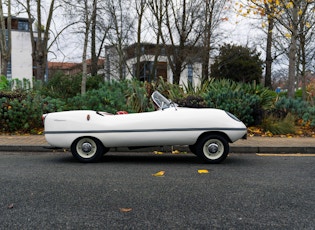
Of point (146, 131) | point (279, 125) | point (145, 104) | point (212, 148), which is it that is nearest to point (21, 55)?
point (145, 104)

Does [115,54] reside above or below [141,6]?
below

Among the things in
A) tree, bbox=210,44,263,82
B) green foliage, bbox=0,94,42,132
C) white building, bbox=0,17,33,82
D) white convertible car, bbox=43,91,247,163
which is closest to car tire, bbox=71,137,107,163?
white convertible car, bbox=43,91,247,163

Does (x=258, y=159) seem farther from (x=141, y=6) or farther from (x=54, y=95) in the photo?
(x=141, y=6)

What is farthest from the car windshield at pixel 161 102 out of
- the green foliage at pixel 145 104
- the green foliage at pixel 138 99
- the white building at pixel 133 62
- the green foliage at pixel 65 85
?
the white building at pixel 133 62

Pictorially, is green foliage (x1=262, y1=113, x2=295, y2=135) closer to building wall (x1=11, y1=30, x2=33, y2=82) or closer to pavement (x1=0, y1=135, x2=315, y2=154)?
pavement (x1=0, y1=135, x2=315, y2=154)

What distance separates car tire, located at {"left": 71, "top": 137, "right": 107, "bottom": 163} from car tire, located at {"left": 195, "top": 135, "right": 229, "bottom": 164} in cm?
176

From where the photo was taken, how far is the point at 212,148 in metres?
6.12

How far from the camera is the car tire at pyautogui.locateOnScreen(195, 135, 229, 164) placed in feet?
20.0

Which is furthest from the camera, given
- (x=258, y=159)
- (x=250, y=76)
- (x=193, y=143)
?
(x=250, y=76)

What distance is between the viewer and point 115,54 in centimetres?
2778

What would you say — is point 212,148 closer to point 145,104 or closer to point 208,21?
point 145,104

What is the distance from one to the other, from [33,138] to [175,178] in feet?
18.0

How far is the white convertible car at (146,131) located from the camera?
5.99 m

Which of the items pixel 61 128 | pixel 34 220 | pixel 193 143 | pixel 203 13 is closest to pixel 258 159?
pixel 193 143
